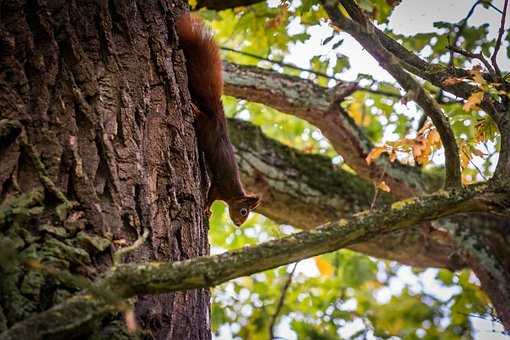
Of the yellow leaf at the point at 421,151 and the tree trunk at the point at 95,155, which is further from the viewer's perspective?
the yellow leaf at the point at 421,151

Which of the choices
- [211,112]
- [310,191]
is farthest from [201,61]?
[310,191]

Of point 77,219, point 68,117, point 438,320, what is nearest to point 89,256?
point 77,219

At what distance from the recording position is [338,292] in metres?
6.19

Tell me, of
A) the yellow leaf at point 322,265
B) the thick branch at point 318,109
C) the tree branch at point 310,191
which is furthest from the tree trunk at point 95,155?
the yellow leaf at point 322,265

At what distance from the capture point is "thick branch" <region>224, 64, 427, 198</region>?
413 cm

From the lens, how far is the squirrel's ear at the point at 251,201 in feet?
12.5

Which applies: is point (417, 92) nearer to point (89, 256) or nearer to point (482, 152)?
point (482, 152)

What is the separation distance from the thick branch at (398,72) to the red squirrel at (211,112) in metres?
0.56

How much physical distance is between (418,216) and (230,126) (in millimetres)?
2673

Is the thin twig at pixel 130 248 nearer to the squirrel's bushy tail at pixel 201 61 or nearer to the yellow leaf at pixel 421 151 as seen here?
the squirrel's bushy tail at pixel 201 61

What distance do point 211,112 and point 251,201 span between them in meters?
0.88

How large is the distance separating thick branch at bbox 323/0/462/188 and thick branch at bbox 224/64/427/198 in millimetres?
1733

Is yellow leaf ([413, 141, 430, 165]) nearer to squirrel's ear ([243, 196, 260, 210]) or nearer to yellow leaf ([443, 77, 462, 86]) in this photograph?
yellow leaf ([443, 77, 462, 86])

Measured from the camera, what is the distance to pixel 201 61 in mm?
2734
